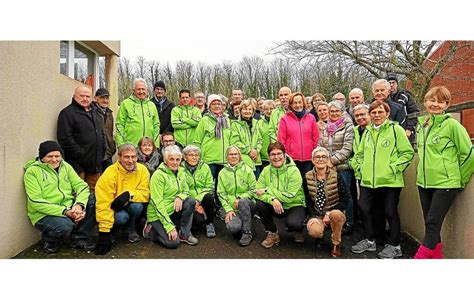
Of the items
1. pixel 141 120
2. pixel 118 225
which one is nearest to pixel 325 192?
pixel 118 225

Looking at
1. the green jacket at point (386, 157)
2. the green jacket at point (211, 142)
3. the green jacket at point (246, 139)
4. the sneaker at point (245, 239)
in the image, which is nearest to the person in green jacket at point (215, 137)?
the green jacket at point (211, 142)

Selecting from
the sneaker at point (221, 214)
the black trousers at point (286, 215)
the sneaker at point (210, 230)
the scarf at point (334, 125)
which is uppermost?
the scarf at point (334, 125)

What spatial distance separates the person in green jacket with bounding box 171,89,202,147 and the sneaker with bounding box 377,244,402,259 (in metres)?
3.31

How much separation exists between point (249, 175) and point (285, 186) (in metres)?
0.52

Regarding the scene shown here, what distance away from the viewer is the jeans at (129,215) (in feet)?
16.9

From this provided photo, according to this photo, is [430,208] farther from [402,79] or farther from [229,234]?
[402,79]

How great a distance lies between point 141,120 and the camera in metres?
6.41

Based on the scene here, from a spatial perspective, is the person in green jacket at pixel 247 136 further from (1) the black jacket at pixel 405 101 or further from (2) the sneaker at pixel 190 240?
(1) the black jacket at pixel 405 101

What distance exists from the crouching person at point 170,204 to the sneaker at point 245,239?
1.79 feet

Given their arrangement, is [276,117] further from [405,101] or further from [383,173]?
[383,173]

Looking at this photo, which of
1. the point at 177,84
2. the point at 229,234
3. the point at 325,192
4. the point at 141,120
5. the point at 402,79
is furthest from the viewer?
the point at 177,84

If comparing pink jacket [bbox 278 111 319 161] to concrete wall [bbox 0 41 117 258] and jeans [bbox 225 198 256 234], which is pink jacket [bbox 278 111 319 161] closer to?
jeans [bbox 225 198 256 234]

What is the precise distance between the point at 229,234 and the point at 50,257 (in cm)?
214

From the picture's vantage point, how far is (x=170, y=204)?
5.35 metres
